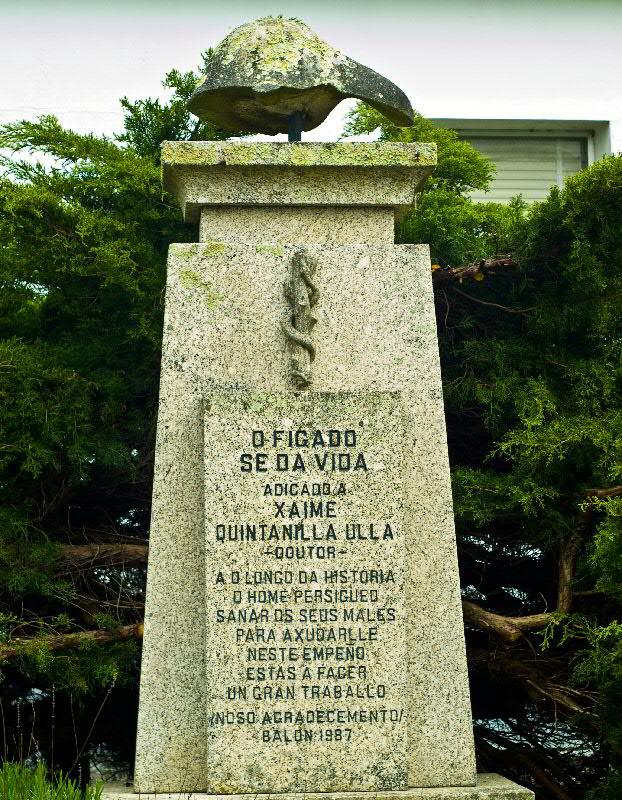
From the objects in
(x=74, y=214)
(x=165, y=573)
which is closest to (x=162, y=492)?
(x=165, y=573)

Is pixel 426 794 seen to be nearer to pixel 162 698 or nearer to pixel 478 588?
pixel 162 698

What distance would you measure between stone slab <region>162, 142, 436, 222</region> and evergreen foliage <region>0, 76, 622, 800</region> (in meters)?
1.19

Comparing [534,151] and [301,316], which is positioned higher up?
[534,151]

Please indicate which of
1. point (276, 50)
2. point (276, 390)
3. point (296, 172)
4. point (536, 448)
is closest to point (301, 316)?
point (276, 390)

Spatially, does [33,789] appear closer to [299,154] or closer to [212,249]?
[212,249]

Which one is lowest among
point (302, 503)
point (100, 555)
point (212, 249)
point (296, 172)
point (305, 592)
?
point (305, 592)

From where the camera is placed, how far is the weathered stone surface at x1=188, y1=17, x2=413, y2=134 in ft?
17.8

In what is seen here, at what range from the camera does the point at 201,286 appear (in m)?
5.31

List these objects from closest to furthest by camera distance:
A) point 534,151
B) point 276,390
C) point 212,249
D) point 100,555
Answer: point 276,390 → point 212,249 → point 100,555 → point 534,151

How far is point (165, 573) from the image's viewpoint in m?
5.18

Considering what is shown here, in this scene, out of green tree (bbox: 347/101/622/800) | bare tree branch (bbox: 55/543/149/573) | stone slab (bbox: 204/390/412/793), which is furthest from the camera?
bare tree branch (bbox: 55/543/149/573)

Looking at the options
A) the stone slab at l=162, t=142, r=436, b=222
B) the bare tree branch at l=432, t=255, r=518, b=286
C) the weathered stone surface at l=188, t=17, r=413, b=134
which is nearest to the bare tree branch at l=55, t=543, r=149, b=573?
the stone slab at l=162, t=142, r=436, b=222

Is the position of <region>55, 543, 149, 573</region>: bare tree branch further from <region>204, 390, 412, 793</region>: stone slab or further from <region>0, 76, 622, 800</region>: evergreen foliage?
<region>204, 390, 412, 793</region>: stone slab

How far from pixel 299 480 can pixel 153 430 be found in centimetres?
193
